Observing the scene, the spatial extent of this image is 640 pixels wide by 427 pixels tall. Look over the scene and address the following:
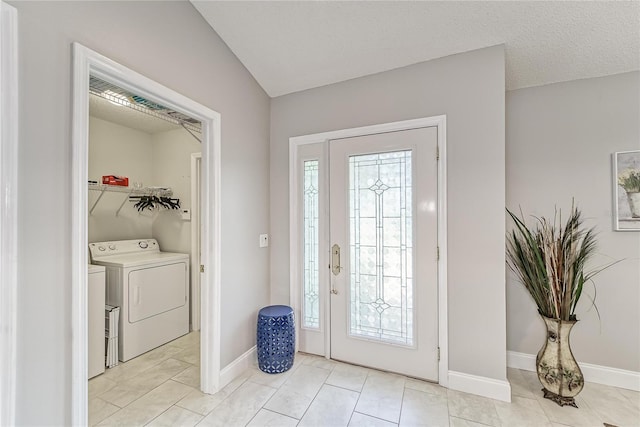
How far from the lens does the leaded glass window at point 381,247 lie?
7.50 ft

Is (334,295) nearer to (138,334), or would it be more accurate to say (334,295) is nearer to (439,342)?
(439,342)

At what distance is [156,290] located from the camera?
2.90 meters

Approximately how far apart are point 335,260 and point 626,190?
236cm

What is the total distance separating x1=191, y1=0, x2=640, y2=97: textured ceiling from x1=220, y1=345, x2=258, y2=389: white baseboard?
2.56 meters

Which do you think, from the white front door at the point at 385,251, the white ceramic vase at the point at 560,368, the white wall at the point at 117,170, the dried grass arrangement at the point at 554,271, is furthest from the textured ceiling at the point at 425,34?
the white wall at the point at 117,170

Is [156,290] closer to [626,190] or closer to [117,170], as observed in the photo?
[117,170]

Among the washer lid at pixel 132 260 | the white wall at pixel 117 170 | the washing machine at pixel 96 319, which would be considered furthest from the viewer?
the white wall at pixel 117 170

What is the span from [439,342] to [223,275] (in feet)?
5.82

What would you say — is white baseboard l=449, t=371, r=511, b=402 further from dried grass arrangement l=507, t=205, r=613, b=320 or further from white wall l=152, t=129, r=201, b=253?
white wall l=152, t=129, r=201, b=253

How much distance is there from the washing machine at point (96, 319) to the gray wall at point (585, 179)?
3547 mm

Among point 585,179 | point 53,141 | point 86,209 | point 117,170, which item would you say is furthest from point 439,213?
point 117,170

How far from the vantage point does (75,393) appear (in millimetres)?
1308

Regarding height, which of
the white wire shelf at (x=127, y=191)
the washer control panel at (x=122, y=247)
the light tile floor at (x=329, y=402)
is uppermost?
the white wire shelf at (x=127, y=191)

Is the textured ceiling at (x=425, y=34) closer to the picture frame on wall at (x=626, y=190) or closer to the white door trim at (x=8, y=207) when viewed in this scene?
the picture frame on wall at (x=626, y=190)
